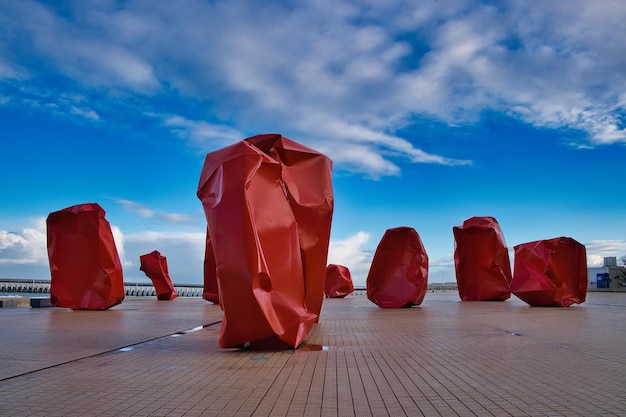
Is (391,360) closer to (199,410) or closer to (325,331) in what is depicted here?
(199,410)

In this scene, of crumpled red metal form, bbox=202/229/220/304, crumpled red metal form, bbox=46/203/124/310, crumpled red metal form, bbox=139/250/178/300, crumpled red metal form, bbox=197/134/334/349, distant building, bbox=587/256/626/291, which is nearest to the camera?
crumpled red metal form, bbox=197/134/334/349

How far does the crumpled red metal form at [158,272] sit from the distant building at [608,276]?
35379 mm

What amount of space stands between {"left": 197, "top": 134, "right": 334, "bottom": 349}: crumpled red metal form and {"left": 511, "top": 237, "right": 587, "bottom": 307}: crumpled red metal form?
12899 mm

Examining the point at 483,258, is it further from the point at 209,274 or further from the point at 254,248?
the point at 254,248

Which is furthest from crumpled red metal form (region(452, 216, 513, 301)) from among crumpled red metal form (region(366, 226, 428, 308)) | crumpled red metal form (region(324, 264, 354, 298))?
crumpled red metal form (region(324, 264, 354, 298))

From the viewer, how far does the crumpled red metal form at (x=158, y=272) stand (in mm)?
29156

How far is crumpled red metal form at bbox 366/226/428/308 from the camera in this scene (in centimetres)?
1984

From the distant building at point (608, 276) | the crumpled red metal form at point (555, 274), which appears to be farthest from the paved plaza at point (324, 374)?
the distant building at point (608, 276)

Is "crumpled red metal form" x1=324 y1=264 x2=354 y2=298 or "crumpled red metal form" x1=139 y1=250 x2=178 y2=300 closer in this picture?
"crumpled red metal form" x1=139 y1=250 x2=178 y2=300

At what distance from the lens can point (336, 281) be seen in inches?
1387

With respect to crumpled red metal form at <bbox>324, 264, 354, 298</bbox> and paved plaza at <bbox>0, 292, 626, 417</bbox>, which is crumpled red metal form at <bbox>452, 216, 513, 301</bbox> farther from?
paved plaza at <bbox>0, 292, 626, 417</bbox>

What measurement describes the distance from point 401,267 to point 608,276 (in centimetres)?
4021

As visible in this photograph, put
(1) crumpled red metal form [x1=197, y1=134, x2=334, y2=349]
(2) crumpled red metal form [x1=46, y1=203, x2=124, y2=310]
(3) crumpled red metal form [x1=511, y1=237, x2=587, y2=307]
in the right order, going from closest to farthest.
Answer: (1) crumpled red metal form [x1=197, y1=134, x2=334, y2=349]
(2) crumpled red metal form [x1=46, y1=203, x2=124, y2=310]
(3) crumpled red metal form [x1=511, y1=237, x2=587, y2=307]

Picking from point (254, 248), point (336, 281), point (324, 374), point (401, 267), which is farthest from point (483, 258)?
point (324, 374)
